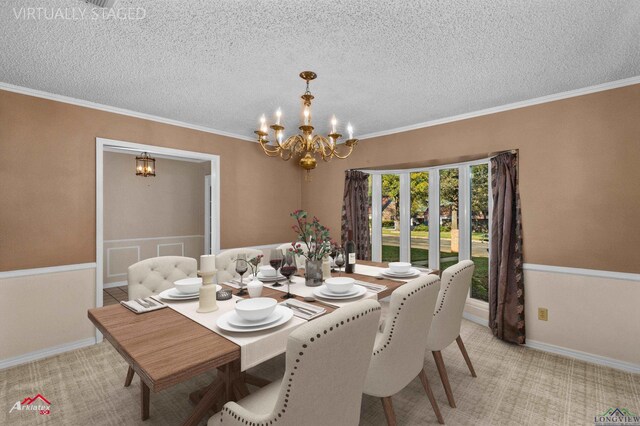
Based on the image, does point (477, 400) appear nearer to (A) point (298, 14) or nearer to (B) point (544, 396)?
(B) point (544, 396)

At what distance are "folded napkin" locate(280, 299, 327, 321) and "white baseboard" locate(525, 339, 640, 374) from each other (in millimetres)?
2581

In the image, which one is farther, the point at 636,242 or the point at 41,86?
the point at 41,86

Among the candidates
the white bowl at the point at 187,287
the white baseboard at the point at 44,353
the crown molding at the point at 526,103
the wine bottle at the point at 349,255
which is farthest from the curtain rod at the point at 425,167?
the white baseboard at the point at 44,353

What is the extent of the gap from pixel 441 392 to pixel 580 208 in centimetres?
209

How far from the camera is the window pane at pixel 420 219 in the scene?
413 centimetres

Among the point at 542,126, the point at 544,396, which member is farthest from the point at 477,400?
the point at 542,126

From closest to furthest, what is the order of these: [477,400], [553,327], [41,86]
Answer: [477,400], [41,86], [553,327]

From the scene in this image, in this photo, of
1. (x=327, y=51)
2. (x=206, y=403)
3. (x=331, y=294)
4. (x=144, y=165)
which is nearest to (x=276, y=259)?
(x=331, y=294)

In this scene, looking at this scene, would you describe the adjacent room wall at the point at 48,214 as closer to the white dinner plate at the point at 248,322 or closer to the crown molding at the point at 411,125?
the crown molding at the point at 411,125

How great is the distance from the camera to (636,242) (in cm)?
247

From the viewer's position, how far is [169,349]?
120 cm

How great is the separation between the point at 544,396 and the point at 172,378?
2.55m

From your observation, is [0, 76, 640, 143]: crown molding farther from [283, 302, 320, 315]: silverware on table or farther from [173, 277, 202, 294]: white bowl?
[283, 302, 320, 315]: silverware on table

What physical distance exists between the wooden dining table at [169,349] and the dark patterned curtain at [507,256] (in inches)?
89.9
